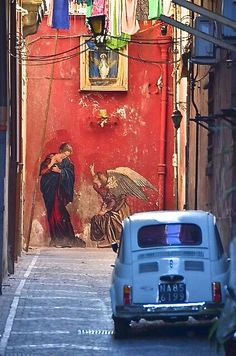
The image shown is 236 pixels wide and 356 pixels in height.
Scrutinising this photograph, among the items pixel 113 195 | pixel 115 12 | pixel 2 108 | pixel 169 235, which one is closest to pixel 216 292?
pixel 169 235

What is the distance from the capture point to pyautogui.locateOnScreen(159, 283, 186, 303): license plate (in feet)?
43.5

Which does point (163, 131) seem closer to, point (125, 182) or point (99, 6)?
point (125, 182)

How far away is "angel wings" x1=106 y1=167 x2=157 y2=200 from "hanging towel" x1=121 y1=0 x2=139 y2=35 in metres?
7.62

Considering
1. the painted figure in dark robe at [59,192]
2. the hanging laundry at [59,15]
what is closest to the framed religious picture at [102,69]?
the painted figure in dark robe at [59,192]

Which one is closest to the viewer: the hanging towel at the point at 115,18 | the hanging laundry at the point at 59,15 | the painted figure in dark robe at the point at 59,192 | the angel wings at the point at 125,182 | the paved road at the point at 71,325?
the paved road at the point at 71,325

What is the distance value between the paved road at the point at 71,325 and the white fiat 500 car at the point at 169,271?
15.3 inches

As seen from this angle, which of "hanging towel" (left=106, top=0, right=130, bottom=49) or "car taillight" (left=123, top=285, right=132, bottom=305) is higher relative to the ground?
"hanging towel" (left=106, top=0, right=130, bottom=49)

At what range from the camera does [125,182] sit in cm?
3850

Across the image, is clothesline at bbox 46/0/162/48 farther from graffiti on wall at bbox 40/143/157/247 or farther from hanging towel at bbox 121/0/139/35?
graffiti on wall at bbox 40/143/157/247

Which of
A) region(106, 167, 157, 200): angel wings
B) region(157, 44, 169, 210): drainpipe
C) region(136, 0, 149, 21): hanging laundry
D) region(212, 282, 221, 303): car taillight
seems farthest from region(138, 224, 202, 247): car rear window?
region(106, 167, 157, 200): angel wings

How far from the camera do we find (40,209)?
1510 inches

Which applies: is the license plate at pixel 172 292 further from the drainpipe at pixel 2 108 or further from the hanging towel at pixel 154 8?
the hanging towel at pixel 154 8

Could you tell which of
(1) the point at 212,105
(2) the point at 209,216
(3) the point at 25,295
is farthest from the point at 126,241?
(1) the point at 212,105

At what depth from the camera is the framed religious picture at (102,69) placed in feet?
125
